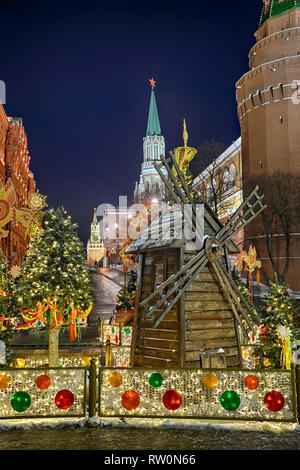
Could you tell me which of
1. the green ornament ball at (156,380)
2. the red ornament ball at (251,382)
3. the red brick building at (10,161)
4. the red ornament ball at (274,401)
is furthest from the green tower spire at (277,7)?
the green ornament ball at (156,380)

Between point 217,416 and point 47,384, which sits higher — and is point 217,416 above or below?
below

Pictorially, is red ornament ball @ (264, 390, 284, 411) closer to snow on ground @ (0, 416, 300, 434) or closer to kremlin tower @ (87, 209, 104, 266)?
snow on ground @ (0, 416, 300, 434)

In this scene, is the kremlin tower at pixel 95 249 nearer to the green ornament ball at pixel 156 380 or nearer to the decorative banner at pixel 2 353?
the decorative banner at pixel 2 353

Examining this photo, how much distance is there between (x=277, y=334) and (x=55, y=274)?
22.7ft

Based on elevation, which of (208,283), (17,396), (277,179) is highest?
(277,179)

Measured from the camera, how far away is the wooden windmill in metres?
9.27

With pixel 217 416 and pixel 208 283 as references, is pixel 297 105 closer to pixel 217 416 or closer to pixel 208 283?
pixel 208 283

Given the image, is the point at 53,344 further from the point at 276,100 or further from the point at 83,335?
the point at 276,100

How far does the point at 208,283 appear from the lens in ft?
33.1

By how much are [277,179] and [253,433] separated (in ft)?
103

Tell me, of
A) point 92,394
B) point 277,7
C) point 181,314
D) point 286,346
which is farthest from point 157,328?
point 277,7

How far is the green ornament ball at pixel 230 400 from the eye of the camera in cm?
727
